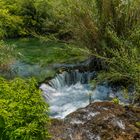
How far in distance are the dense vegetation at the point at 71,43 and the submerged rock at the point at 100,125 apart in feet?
1.96

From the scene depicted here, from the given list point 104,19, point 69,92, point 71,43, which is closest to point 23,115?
point 69,92

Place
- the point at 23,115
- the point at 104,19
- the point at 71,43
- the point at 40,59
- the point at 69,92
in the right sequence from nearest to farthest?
the point at 23,115 → the point at 104,19 → the point at 69,92 → the point at 71,43 → the point at 40,59

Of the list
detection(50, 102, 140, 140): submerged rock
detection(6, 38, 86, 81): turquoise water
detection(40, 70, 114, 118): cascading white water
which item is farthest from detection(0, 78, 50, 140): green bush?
detection(6, 38, 86, 81): turquoise water

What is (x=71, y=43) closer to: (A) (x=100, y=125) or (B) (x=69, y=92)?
(B) (x=69, y=92)

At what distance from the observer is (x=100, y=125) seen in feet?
20.5

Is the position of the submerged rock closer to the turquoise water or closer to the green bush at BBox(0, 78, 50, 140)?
the green bush at BBox(0, 78, 50, 140)

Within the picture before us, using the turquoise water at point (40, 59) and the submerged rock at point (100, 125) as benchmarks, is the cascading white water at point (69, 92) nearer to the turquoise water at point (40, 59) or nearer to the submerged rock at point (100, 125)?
the turquoise water at point (40, 59)

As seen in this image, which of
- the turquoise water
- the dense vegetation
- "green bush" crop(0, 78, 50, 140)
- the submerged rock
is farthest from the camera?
the turquoise water

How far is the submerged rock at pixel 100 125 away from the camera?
6.01 meters

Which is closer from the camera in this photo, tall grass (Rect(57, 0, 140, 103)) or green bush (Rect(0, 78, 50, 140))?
green bush (Rect(0, 78, 50, 140))

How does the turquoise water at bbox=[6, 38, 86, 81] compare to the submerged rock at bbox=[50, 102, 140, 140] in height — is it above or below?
below

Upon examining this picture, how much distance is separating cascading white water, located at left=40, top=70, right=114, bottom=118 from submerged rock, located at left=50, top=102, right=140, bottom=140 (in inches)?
161

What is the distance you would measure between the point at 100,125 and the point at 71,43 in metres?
9.09

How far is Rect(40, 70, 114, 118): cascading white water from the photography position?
37.9 ft
